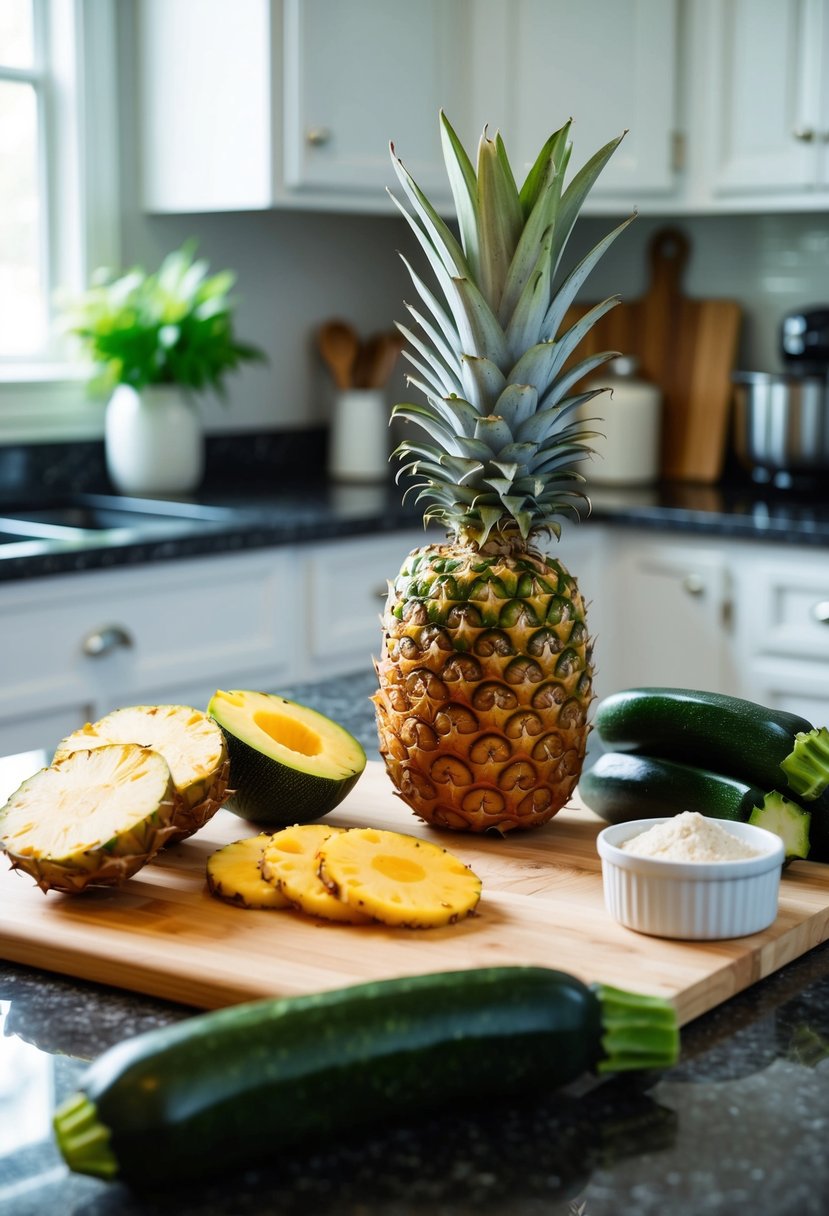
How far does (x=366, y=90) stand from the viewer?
11.2 ft

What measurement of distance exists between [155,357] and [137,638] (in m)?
0.86

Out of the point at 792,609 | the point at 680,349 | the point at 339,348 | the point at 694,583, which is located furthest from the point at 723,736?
the point at 339,348

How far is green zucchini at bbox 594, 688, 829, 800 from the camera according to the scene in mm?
1163

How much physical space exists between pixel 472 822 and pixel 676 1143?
20.8 inches

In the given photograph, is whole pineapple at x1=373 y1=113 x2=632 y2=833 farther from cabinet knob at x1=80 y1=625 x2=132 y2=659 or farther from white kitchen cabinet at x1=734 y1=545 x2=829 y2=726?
white kitchen cabinet at x1=734 y1=545 x2=829 y2=726

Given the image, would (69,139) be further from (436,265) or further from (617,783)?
(617,783)

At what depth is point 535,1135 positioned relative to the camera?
77 centimetres

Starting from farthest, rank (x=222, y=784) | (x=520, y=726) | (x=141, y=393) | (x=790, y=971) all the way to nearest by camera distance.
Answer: (x=141, y=393), (x=520, y=726), (x=222, y=784), (x=790, y=971)

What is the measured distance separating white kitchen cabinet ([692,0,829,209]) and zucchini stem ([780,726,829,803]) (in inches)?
98.2

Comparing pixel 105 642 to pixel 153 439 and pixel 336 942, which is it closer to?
pixel 153 439

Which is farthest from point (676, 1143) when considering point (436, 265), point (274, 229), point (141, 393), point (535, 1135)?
point (274, 229)

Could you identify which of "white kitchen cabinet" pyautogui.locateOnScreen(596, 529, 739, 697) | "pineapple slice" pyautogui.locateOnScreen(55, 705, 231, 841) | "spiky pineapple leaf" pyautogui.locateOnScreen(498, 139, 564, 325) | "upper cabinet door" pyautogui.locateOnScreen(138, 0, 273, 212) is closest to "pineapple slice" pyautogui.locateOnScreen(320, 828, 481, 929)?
"pineapple slice" pyautogui.locateOnScreen(55, 705, 231, 841)

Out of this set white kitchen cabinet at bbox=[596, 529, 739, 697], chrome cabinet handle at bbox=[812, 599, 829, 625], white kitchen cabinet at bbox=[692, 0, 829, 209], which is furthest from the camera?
white kitchen cabinet at bbox=[692, 0, 829, 209]

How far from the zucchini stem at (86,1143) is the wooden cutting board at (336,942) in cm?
21
